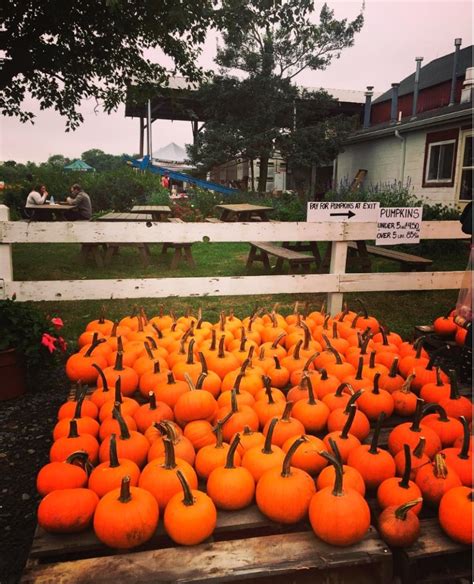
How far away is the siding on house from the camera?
1489 cm

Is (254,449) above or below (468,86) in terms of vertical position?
below

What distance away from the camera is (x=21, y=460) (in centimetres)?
275

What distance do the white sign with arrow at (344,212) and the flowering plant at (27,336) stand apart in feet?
8.76

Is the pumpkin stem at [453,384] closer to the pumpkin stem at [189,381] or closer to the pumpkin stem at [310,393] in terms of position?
the pumpkin stem at [310,393]

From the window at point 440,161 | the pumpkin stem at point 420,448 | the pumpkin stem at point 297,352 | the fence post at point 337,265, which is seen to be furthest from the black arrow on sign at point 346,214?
the window at point 440,161

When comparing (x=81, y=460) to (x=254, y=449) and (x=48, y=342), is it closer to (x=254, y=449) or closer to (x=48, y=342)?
(x=254, y=449)

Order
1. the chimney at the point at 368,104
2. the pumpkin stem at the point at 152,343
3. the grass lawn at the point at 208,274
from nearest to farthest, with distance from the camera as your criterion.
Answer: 1. the pumpkin stem at the point at 152,343
2. the grass lawn at the point at 208,274
3. the chimney at the point at 368,104

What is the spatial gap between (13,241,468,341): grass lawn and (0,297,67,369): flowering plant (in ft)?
3.10

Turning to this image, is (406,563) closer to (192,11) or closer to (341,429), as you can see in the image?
(341,429)

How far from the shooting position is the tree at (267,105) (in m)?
20.9

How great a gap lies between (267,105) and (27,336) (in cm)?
1970

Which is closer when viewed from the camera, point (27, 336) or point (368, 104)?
point (27, 336)

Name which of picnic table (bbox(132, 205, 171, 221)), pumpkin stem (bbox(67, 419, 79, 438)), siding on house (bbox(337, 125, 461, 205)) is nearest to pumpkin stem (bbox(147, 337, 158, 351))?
pumpkin stem (bbox(67, 419, 79, 438))

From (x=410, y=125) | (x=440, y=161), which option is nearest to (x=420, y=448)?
(x=440, y=161)
